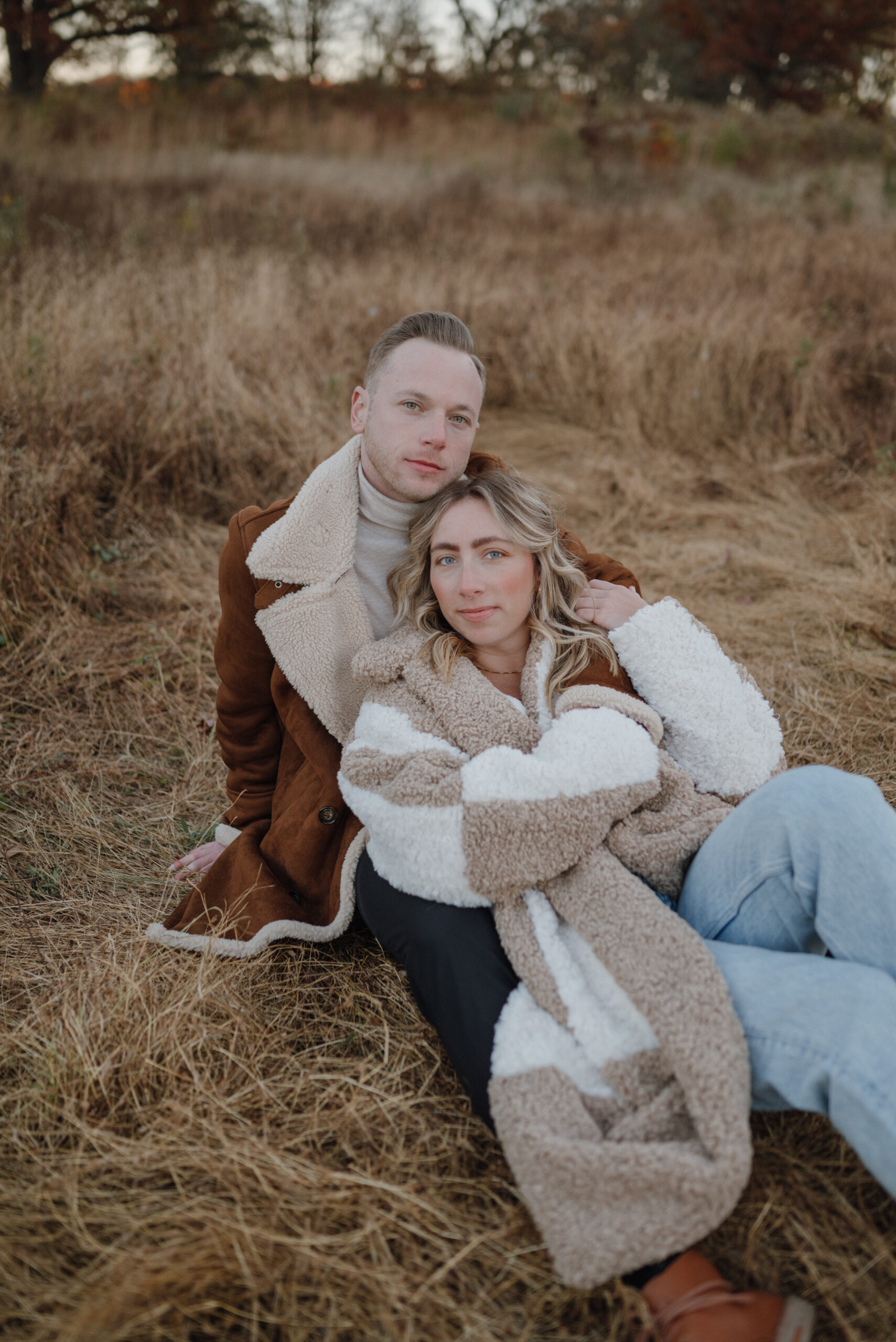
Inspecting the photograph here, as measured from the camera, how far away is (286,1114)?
1823 millimetres

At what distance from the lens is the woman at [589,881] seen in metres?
1.38

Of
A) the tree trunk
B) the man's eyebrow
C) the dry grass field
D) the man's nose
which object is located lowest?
the dry grass field

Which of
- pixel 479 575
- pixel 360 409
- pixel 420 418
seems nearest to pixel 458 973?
pixel 479 575

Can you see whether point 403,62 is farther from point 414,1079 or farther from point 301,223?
point 414,1079

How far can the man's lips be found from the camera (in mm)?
2234

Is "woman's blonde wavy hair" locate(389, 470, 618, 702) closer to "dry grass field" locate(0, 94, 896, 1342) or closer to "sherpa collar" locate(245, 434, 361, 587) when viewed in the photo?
"sherpa collar" locate(245, 434, 361, 587)

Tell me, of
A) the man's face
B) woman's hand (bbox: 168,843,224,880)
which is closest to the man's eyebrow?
the man's face

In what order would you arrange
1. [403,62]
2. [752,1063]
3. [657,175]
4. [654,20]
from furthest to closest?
1. [654,20]
2. [403,62]
3. [657,175]
4. [752,1063]

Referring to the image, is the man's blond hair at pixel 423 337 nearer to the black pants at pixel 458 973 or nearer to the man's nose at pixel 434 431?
the man's nose at pixel 434 431

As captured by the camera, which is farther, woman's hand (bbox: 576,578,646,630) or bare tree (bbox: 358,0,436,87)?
bare tree (bbox: 358,0,436,87)

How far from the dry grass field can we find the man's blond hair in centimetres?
156

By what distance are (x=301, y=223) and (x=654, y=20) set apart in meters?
15.8

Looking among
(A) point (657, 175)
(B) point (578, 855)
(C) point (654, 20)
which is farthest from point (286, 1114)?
(C) point (654, 20)

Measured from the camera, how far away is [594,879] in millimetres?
1731
